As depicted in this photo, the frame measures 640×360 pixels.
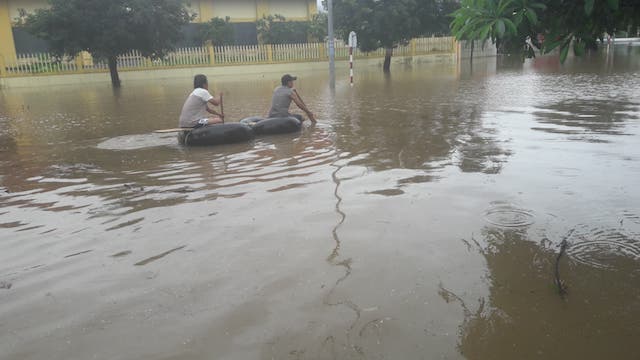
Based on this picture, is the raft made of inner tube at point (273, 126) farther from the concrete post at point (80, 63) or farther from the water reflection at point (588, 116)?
the concrete post at point (80, 63)

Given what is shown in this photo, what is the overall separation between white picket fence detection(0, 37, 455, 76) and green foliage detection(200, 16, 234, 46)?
1.76 feet

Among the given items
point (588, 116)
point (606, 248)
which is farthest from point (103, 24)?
point (606, 248)

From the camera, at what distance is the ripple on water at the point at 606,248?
12.5ft

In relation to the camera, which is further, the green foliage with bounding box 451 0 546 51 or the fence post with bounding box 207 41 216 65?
the fence post with bounding box 207 41 216 65

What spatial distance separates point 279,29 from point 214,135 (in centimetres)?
2347

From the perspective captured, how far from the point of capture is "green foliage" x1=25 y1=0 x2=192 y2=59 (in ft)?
66.1

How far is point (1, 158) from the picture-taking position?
27.3 feet

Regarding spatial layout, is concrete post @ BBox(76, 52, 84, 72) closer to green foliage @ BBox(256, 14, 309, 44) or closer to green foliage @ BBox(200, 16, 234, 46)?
green foliage @ BBox(200, 16, 234, 46)

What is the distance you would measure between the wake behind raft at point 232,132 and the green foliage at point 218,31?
21519 mm

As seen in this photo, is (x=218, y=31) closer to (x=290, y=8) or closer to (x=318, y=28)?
(x=318, y=28)

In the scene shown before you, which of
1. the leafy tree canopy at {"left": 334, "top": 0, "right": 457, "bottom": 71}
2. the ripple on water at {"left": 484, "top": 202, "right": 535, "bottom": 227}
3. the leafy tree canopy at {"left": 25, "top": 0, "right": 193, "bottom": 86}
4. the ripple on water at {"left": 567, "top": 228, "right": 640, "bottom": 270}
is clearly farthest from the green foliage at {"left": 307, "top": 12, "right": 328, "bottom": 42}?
the ripple on water at {"left": 567, "top": 228, "right": 640, "bottom": 270}

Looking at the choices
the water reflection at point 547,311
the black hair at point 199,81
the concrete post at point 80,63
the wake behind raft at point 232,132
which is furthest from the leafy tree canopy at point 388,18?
the water reflection at point 547,311

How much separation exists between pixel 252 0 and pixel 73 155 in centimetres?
2619

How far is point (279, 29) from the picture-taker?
1208 inches
